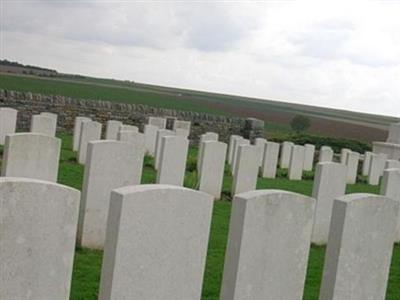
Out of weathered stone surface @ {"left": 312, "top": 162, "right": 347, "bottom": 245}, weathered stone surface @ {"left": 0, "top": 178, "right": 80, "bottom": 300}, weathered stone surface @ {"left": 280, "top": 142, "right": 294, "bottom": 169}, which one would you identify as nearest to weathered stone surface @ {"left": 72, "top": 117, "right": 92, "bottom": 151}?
weathered stone surface @ {"left": 280, "top": 142, "right": 294, "bottom": 169}

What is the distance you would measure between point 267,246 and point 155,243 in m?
0.92

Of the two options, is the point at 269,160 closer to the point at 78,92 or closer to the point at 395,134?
the point at 395,134

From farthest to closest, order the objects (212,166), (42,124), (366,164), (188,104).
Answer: (188,104) < (366,164) < (42,124) < (212,166)

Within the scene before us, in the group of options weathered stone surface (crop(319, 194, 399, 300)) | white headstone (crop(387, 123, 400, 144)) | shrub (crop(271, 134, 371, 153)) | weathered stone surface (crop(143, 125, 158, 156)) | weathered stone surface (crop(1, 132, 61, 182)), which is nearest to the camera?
weathered stone surface (crop(319, 194, 399, 300))

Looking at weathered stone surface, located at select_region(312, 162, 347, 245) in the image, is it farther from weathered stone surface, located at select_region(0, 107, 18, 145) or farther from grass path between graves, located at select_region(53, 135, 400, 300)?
weathered stone surface, located at select_region(0, 107, 18, 145)

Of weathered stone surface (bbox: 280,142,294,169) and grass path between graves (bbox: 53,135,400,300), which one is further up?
weathered stone surface (bbox: 280,142,294,169)

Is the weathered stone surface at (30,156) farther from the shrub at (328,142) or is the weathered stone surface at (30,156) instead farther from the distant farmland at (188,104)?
the distant farmland at (188,104)

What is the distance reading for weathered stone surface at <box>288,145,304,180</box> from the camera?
15.4 meters

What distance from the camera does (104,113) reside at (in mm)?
20438

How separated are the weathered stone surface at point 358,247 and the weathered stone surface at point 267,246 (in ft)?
0.83

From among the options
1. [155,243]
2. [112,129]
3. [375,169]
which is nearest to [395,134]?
[375,169]

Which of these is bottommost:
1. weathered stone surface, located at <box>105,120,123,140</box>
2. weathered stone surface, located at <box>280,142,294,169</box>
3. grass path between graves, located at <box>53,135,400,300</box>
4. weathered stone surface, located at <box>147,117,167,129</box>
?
grass path between graves, located at <box>53,135,400,300</box>

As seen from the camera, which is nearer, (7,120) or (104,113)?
(7,120)

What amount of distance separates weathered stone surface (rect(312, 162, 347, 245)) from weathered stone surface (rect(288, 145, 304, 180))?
276 inches
